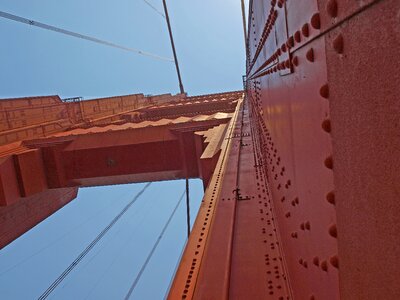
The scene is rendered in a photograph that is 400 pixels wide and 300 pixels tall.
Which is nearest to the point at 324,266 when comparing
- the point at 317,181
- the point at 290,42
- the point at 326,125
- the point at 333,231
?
the point at 333,231

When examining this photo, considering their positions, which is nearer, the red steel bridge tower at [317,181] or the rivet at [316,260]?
the red steel bridge tower at [317,181]

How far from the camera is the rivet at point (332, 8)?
933mm

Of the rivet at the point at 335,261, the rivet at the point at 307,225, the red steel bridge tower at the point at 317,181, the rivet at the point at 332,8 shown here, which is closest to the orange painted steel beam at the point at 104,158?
the red steel bridge tower at the point at 317,181

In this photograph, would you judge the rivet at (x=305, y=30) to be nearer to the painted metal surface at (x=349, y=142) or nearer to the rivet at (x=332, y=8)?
the painted metal surface at (x=349, y=142)

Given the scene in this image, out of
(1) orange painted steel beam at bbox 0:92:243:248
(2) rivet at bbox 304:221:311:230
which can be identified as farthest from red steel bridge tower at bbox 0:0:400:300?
(1) orange painted steel beam at bbox 0:92:243:248

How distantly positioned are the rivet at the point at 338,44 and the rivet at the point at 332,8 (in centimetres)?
7

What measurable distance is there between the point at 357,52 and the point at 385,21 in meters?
0.17

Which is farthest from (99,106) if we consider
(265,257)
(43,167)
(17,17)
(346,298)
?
(346,298)

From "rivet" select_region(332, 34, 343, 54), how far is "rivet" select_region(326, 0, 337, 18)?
2.9 inches

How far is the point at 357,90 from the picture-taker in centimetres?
86

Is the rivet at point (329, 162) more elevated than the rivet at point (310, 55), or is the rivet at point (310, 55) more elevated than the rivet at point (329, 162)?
the rivet at point (310, 55)

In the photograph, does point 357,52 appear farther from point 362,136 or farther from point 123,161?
point 123,161

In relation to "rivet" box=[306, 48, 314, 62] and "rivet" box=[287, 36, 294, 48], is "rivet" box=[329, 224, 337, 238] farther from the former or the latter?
"rivet" box=[287, 36, 294, 48]

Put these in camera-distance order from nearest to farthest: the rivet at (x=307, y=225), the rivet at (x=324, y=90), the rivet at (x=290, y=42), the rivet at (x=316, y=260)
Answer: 1. the rivet at (x=324, y=90)
2. the rivet at (x=316, y=260)
3. the rivet at (x=307, y=225)
4. the rivet at (x=290, y=42)
